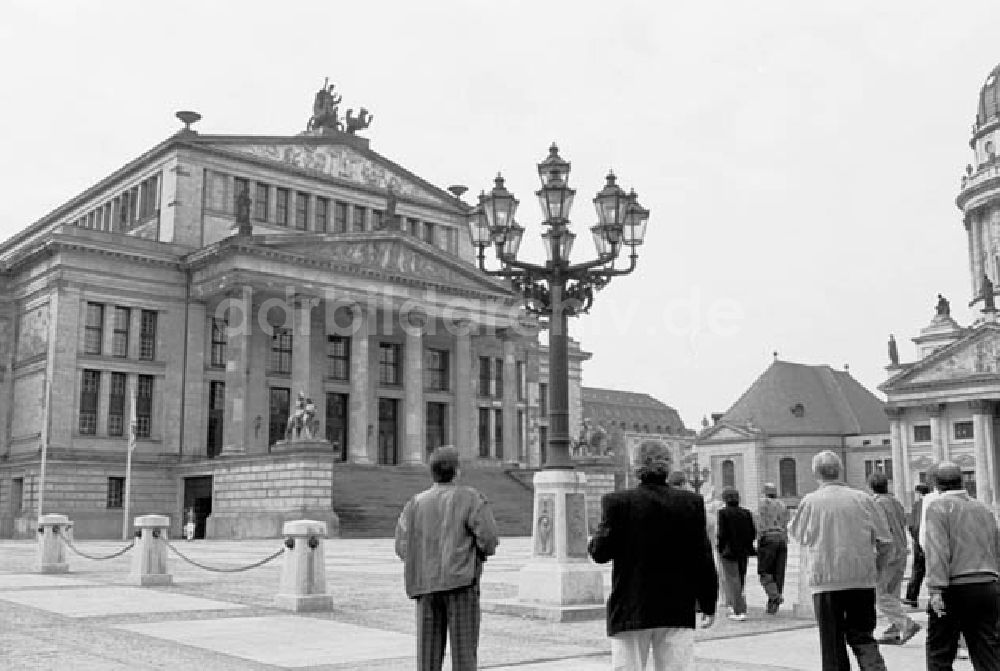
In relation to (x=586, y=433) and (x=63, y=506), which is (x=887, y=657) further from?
(x=63, y=506)

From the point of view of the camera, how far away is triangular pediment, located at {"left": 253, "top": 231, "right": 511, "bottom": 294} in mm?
51719

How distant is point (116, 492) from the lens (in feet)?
162

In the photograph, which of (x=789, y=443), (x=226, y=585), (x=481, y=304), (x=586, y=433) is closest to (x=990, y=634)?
(x=226, y=585)

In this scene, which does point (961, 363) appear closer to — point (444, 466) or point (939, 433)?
point (939, 433)

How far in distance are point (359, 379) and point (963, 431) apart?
152 feet

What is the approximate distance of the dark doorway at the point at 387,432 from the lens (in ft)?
192

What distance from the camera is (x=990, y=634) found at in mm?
8195

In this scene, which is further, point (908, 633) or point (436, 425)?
point (436, 425)

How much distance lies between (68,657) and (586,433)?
1621 inches

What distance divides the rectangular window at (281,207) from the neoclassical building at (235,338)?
0.13 m

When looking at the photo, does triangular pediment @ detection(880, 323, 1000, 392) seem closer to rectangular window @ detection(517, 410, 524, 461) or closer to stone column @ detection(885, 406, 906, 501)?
stone column @ detection(885, 406, 906, 501)

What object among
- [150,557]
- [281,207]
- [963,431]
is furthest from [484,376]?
[150,557]

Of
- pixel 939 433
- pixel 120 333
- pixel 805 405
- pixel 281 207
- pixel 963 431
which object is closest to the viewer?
pixel 120 333

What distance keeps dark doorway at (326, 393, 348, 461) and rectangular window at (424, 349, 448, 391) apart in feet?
19.1
